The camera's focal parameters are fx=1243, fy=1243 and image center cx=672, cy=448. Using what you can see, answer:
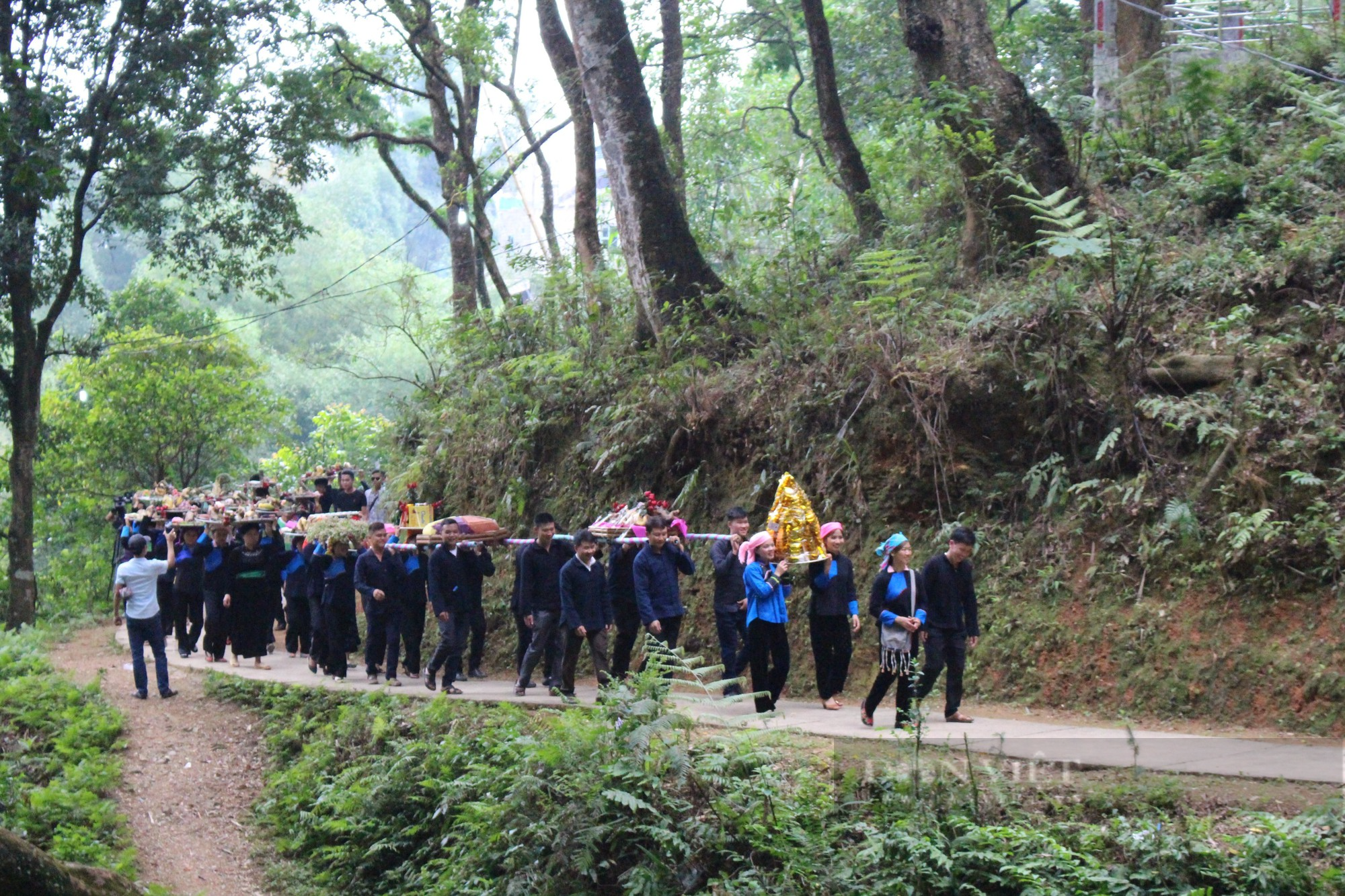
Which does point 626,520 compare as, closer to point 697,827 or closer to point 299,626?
point 697,827

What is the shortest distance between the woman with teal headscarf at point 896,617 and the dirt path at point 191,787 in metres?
5.46

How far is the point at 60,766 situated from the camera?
12.1 meters

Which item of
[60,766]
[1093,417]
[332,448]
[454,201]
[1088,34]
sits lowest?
[60,766]

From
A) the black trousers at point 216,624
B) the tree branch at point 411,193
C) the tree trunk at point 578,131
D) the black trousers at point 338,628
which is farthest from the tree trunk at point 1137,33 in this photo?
the black trousers at point 216,624

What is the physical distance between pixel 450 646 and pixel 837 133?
30.8 feet

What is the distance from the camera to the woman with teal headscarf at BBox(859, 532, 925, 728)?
957cm

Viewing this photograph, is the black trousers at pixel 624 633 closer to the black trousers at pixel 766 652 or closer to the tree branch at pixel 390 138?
the black trousers at pixel 766 652

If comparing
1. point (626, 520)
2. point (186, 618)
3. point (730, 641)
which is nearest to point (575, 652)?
point (626, 520)

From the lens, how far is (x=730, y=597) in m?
11.2

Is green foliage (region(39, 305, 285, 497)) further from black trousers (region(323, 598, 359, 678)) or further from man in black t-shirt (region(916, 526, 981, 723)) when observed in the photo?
man in black t-shirt (region(916, 526, 981, 723))

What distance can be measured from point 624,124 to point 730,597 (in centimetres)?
818

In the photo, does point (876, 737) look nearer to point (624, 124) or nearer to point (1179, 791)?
point (1179, 791)

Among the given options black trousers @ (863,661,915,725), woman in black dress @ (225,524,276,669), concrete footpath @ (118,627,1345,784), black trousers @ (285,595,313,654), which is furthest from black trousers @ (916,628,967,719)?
woman in black dress @ (225,524,276,669)

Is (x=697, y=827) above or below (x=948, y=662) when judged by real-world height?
below
